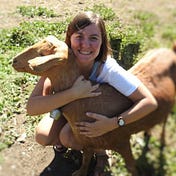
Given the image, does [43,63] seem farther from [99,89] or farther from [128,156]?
[128,156]

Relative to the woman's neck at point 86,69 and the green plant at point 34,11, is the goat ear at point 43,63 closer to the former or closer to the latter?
the woman's neck at point 86,69

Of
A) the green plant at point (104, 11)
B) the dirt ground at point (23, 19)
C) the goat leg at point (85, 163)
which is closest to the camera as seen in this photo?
the dirt ground at point (23, 19)

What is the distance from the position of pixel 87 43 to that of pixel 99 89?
378mm

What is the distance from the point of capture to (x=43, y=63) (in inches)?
110

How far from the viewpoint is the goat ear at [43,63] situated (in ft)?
9.15

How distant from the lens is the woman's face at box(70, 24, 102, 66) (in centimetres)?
296

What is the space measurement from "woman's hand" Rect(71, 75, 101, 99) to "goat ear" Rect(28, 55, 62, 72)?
0.24 metres

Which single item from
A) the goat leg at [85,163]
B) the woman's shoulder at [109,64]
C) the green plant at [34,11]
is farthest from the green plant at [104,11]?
the woman's shoulder at [109,64]

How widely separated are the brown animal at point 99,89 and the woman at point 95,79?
2.2 inches

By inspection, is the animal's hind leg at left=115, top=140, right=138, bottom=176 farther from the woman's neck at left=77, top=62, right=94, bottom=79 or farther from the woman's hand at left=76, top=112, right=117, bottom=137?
the woman's neck at left=77, top=62, right=94, bottom=79

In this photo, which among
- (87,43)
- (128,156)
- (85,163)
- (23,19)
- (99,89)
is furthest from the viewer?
(23,19)

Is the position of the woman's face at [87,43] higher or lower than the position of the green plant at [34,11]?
higher

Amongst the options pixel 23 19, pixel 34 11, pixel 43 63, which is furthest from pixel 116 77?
pixel 34 11

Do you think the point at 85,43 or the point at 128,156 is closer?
the point at 85,43
